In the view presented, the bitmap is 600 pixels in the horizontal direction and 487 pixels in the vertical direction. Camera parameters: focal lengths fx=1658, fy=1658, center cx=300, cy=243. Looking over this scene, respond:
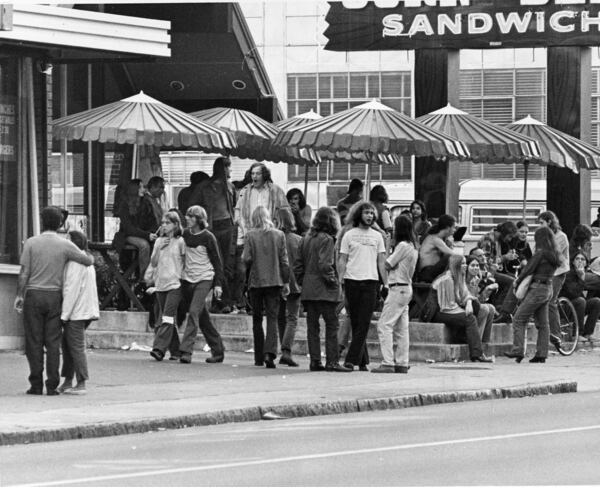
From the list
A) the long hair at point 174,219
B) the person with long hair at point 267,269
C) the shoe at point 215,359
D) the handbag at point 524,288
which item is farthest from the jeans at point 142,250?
the handbag at point 524,288

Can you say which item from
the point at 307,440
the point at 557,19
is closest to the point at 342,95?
the point at 557,19

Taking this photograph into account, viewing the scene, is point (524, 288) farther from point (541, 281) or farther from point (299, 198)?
point (299, 198)

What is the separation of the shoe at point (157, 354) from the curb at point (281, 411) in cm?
385

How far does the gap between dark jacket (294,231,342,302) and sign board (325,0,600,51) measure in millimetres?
9002

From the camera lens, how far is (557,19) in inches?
1009

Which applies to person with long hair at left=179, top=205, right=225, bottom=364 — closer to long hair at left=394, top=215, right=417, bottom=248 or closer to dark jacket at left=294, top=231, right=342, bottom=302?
dark jacket at left=294, top=231, right=342, bottom=302

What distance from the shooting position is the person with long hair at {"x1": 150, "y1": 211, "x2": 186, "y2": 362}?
60.1 feet

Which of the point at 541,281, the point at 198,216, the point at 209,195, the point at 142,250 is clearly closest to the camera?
the point at 198,216

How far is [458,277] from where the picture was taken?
64.0ft

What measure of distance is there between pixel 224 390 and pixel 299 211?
243 inches

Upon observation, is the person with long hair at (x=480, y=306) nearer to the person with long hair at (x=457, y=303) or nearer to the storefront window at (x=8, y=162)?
the person with long hair at (x=457, y=303)

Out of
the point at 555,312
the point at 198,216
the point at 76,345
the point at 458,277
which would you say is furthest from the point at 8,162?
the point at 555,312

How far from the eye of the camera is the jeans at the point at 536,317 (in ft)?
65.6

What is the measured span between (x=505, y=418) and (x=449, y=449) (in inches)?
102
